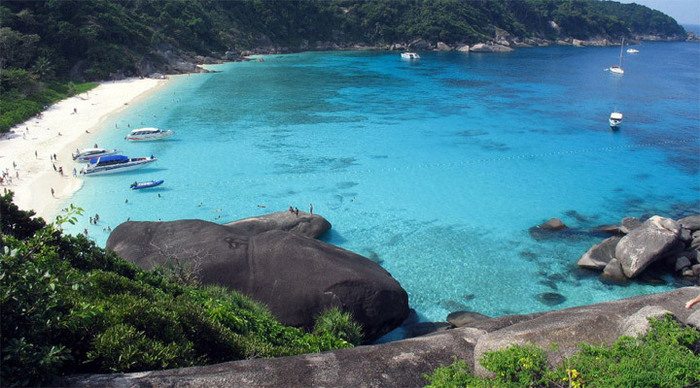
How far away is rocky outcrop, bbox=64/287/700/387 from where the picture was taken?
8.28 metres

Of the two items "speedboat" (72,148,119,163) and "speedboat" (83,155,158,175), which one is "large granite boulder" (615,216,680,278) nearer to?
"speedboat" (83,155,158,175)

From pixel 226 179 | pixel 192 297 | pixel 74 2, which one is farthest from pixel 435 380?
pixel 74 2

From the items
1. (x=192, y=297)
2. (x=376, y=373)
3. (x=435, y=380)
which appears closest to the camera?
(x=435, y=380)

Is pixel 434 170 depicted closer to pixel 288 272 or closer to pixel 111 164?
pixel 288 272

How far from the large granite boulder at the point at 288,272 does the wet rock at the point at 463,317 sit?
6.15 feet

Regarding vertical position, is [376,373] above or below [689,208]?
above

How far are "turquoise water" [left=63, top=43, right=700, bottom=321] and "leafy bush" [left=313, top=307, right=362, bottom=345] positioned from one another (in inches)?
202

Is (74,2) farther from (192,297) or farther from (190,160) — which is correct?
(192,297)

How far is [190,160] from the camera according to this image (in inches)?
1506

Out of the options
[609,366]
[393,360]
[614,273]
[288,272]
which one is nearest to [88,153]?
[288,272]

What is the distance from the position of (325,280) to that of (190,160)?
24.4 m

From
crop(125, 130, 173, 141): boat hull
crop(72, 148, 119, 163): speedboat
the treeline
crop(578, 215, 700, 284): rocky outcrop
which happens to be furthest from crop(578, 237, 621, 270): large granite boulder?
the treeline

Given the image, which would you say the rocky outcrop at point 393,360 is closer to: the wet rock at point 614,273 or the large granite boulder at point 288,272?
the large granite boulder at point 288,272

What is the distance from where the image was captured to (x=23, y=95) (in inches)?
1881
